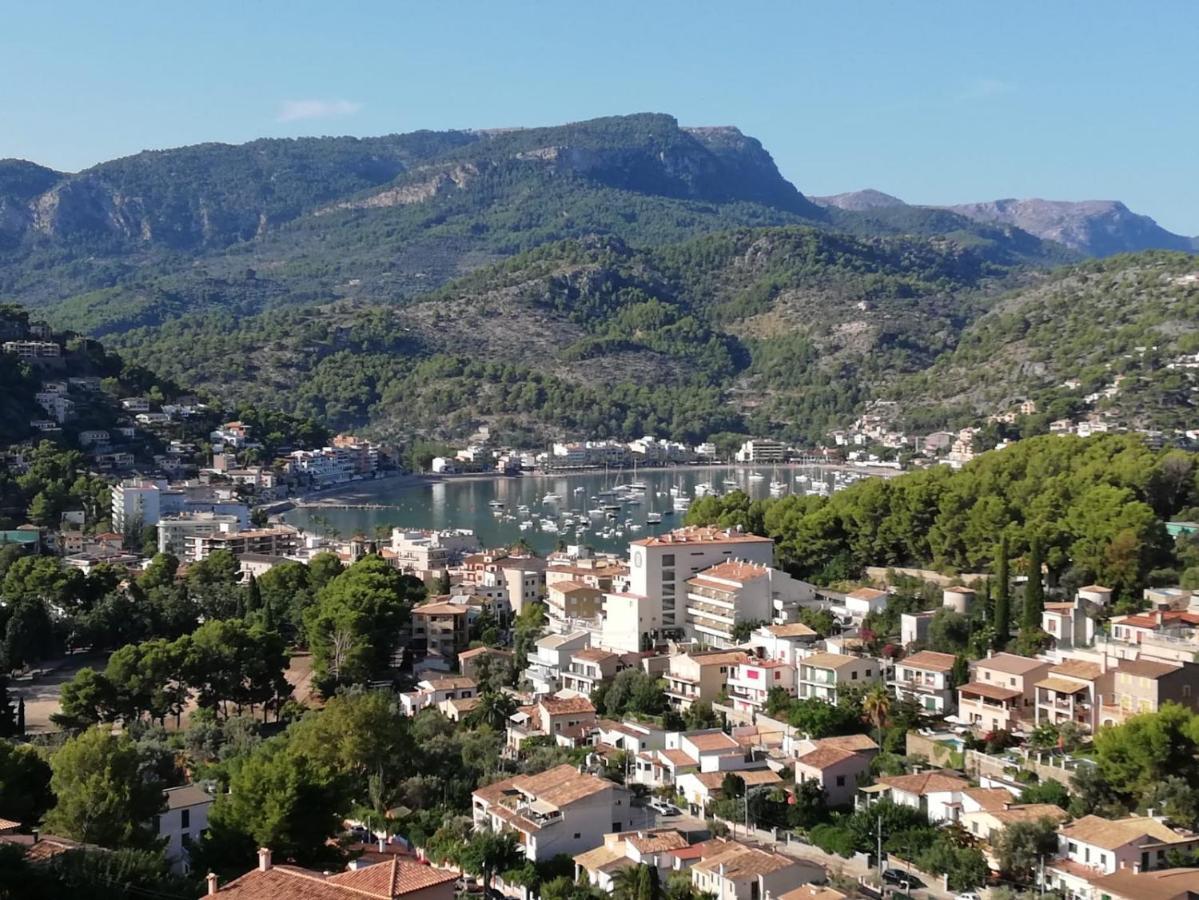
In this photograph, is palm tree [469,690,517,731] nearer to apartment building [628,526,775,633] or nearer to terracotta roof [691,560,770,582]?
apartment building [628,526,775,633]

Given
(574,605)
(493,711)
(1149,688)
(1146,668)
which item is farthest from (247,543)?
(1149,688)

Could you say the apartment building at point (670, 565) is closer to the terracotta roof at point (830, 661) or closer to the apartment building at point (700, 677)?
the apartment building at point (700, 677)

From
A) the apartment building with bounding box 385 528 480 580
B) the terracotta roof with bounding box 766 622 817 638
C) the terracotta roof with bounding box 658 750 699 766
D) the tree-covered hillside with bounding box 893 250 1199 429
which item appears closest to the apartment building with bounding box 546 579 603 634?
the terracotta roof with bounding box 766 622 817 638

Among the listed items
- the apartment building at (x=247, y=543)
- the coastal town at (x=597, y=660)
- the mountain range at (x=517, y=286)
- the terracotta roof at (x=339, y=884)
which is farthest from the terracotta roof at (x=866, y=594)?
the mountain range at (x=517, y=286)

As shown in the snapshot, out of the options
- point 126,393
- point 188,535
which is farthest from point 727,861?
point 126,393

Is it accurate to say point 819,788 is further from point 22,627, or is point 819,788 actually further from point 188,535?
point 188,535

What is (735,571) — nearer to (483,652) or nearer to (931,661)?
(483,652)
